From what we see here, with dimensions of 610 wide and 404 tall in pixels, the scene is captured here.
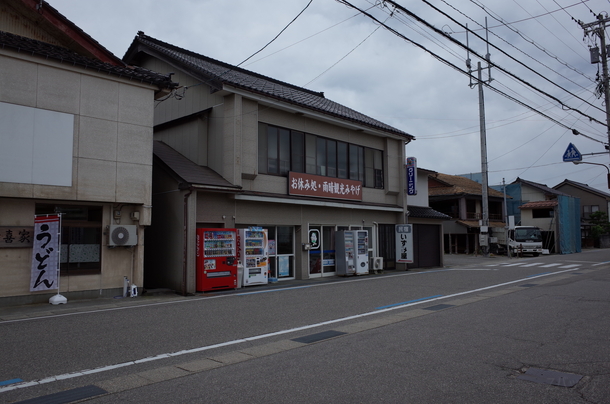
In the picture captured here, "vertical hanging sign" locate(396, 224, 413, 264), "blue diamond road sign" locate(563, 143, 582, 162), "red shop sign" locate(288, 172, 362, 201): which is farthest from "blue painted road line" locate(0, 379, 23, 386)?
"blue diamond road sign" locate(563, 143, 582, 162)

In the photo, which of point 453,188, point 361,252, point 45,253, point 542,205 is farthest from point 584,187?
point 45,253

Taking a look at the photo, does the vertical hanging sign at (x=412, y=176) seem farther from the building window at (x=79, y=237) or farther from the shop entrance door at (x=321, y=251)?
the building window at (x=79, y=237)

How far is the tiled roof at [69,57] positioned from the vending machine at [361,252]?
33.1 ft

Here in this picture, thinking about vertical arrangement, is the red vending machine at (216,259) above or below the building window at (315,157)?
below

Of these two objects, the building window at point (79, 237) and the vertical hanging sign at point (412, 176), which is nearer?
the building window at point (79, 237)

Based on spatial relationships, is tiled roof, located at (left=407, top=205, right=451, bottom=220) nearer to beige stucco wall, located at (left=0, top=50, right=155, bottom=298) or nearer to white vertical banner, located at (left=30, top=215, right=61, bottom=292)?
beige stucco wall, located at (left=0, top=50, right=155, bottom=298)

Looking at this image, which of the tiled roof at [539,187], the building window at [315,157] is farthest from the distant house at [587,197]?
the building window at [315,157]

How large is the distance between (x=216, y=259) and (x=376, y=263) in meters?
8.84

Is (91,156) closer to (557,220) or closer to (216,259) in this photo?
(216,259)

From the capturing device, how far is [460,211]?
130 ft

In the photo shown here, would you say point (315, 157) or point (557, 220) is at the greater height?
point (315, 157)

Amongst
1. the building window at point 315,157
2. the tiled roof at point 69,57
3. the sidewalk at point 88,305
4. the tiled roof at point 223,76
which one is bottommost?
the sidewalk at point 88,305

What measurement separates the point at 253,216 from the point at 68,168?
6573mm

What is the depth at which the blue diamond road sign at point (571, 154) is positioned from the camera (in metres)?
23.4
